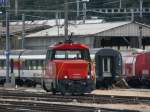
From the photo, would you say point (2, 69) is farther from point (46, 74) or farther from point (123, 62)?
point (46, 74)

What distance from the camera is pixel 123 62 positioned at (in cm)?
5044

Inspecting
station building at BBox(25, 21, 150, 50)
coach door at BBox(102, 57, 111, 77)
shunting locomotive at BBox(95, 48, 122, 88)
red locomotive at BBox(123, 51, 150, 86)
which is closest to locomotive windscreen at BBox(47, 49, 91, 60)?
→ shunting locomotive at BBox(95, 48, 122, 88)

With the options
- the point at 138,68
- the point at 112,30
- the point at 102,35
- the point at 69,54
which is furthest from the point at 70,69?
the point at 112,30

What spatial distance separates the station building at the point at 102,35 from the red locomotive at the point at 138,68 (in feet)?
66.9

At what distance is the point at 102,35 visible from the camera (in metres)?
71.9

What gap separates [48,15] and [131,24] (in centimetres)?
3764

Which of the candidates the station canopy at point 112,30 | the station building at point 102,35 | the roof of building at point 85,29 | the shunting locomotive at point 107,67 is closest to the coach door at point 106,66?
the shunting locomotive at point 107,67

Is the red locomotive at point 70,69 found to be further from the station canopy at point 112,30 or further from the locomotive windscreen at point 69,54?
the station canopy at point 112,30

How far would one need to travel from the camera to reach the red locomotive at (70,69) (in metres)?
30.2

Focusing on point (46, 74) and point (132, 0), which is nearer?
point (46, 74)

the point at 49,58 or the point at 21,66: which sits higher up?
the point at 49,58

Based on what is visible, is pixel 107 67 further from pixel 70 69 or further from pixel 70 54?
pixel 70 69

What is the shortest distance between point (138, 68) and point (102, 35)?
23629 mm

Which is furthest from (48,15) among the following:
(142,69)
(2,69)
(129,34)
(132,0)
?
(142,69)
